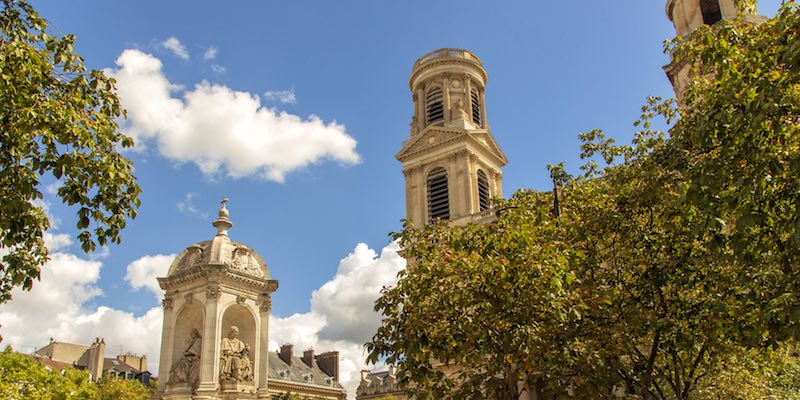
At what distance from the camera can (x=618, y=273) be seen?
45.0ft

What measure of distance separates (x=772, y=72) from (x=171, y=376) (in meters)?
23.3

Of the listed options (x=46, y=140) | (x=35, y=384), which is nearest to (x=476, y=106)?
(x=35, y=384)

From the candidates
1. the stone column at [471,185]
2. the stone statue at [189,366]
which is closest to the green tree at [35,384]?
the stone statue at [189,366]

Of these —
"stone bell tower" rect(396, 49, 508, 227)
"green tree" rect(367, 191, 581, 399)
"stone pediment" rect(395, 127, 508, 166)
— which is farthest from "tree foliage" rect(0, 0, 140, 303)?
"stone pediment" rect(395, 127, 508, 166)

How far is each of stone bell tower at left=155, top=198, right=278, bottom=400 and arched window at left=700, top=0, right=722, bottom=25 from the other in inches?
980

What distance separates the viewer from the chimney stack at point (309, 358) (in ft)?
199

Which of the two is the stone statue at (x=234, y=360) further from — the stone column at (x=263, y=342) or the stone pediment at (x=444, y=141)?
the stone pediment at (x=444, y=141)

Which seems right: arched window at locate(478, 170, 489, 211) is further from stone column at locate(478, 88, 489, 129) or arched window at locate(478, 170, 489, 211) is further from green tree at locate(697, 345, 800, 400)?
green tree at locate(697, 345, 800, 400)

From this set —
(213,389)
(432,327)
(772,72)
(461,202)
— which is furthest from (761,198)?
(461,202)

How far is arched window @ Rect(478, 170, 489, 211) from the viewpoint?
144ft

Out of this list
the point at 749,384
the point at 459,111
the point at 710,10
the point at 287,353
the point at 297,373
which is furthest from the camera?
the point at 287,353

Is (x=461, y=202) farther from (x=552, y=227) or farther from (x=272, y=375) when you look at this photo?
(x=552, y=227)

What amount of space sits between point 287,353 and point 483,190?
24013mm

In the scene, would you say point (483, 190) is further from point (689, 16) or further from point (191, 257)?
point (191, 257)
